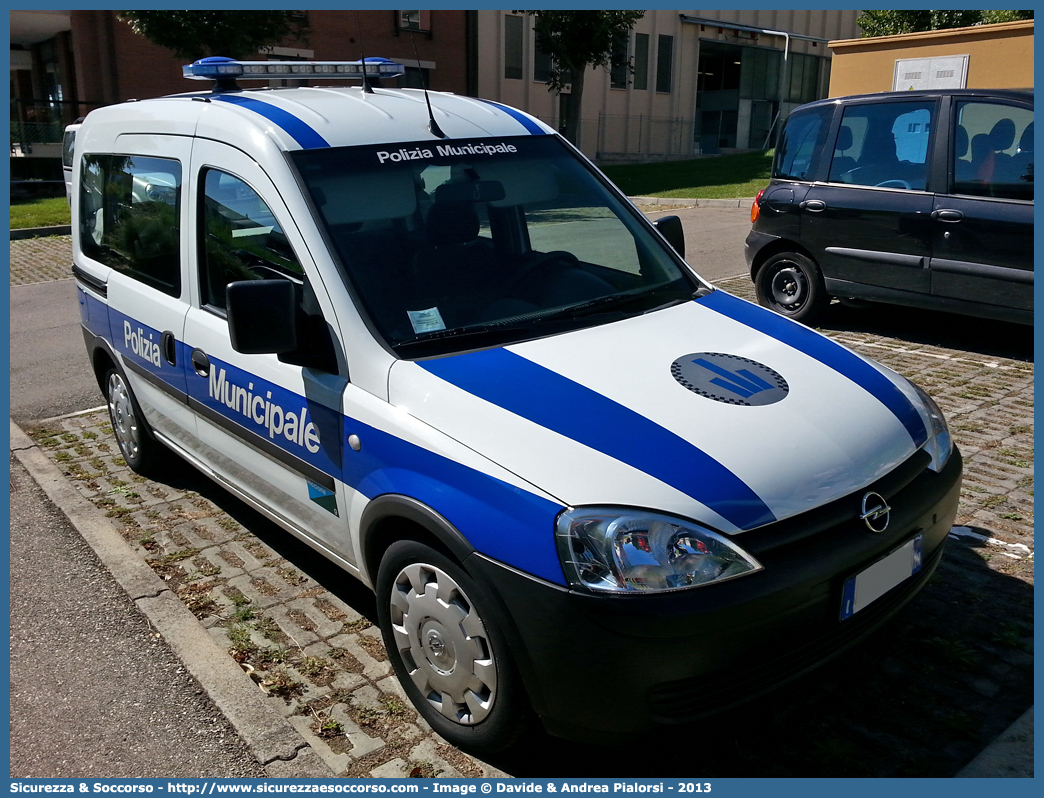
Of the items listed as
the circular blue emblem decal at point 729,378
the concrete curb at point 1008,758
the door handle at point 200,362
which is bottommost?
the concrete curb at point 1008,758

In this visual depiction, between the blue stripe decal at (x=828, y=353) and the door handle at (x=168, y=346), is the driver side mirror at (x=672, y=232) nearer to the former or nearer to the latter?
the blue stripe decal at (x=828, y=353)

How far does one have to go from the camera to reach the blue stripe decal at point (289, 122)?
357 cm

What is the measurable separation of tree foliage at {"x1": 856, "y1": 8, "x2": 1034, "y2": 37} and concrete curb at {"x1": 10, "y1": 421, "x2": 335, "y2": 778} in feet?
85.7

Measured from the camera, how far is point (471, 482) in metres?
2.72

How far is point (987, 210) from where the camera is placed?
6.94m

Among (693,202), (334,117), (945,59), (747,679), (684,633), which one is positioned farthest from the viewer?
(693,202)

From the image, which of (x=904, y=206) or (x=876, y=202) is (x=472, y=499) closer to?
(x=904, y=206)

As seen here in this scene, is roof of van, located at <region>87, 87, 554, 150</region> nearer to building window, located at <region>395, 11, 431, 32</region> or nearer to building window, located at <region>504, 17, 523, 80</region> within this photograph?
building window, located at <region>395, 11, 431, 32</region>

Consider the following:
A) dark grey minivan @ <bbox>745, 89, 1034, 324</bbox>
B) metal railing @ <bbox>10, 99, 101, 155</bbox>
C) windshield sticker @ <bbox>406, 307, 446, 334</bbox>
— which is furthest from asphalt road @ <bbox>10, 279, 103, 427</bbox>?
metal railing @ <bbox>10, 99, 101, 155</bbox>

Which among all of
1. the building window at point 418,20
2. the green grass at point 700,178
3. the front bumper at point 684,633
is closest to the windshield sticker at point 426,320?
the front bumper at point 684,633

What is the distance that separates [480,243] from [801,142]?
5606mm

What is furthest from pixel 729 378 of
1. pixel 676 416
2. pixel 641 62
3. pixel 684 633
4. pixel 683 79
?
pixel 683 79

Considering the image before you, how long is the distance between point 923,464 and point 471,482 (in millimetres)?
1540
